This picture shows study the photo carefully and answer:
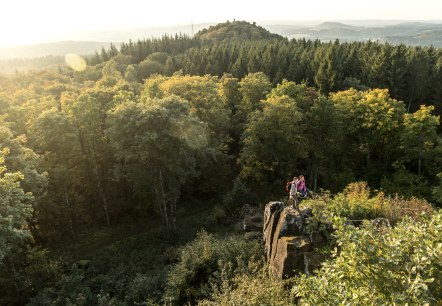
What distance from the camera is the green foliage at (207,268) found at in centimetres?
1967

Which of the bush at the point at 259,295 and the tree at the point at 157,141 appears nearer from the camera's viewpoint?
the bush at the point at 259,295

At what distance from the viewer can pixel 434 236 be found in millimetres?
9164

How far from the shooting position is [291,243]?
1775 centimetres

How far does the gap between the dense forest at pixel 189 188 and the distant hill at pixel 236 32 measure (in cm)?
11280

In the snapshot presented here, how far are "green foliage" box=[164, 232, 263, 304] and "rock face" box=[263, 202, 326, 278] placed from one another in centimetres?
142

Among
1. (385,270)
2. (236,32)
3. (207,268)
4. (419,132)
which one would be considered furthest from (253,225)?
(236,32)

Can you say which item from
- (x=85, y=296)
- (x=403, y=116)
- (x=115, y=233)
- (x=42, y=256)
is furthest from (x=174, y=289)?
(x=403, y=116)

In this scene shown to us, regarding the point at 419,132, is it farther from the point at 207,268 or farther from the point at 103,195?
the point at 103,195

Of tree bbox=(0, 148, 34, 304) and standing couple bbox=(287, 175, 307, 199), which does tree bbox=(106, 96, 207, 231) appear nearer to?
tree bbox=(0, 148, 34, 304)

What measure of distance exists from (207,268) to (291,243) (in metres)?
6.36

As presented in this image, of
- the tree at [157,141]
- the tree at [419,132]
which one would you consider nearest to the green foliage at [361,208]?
the tree at [157,141]

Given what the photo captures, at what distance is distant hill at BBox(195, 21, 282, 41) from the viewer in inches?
6496

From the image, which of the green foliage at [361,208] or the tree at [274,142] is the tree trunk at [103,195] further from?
the green foliage at [361,208]

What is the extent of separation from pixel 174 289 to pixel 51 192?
20.7 metres
